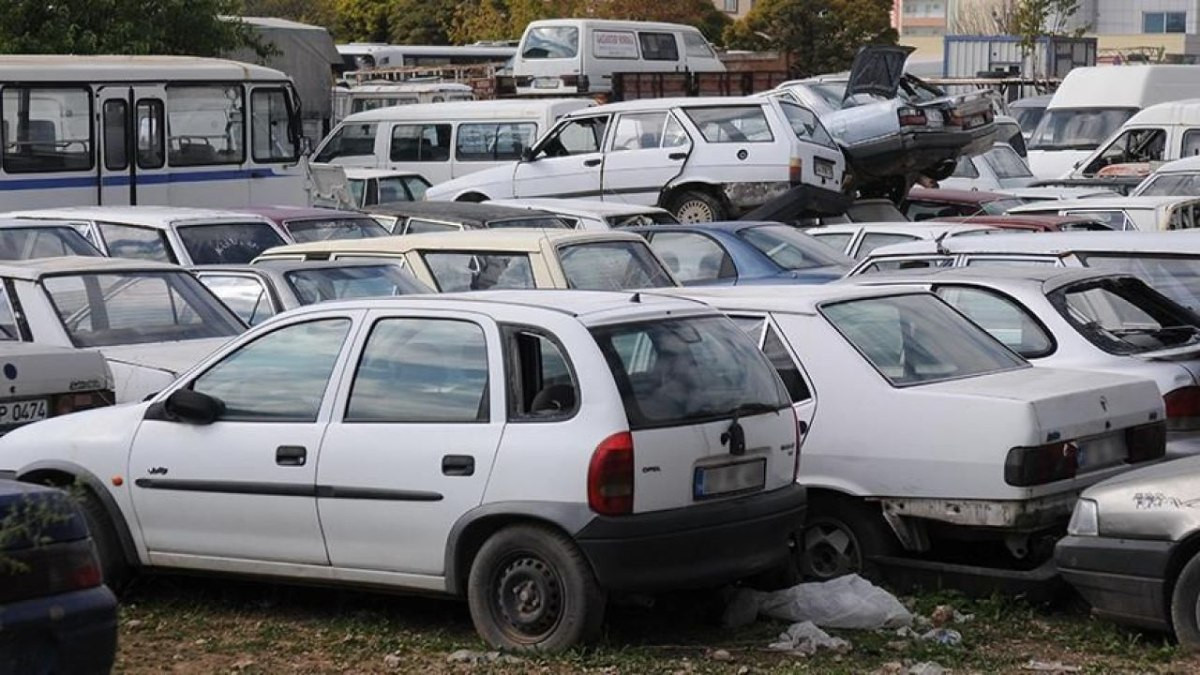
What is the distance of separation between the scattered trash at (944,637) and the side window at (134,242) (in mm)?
9160

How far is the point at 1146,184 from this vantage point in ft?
68.4

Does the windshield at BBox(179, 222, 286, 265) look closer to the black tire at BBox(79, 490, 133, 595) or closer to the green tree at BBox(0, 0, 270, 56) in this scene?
the black tire at BBox(79, 490, 133, 595)

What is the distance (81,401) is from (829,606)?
3.89m

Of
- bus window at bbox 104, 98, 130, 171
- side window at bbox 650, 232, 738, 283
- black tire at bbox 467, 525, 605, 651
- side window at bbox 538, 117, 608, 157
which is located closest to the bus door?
bus window at bbox 104, 98, 130, 171

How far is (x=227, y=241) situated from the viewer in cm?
1628

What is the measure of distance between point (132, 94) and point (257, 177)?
1895 millimetres

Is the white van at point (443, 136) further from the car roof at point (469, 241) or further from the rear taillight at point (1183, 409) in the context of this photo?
the rear taillight at point (1183, 409)

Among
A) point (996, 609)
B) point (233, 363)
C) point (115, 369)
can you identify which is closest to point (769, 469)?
point (996, 609)

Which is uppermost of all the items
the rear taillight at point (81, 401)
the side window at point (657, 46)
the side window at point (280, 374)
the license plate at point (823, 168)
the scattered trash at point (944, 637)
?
the side window at point (657, 46)

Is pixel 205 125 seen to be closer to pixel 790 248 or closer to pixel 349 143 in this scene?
pixel 349 143

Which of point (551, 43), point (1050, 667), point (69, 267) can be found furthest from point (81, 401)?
point (551, 43)

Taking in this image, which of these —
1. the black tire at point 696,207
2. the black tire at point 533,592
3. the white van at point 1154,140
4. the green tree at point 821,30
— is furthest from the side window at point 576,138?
the green tree at point 821,30

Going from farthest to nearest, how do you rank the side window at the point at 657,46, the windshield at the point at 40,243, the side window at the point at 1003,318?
the side window at the point at 657,46 < the windshield at the point at 40,243 < the side window at the point at 1003,318

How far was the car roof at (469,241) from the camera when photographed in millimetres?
13992
